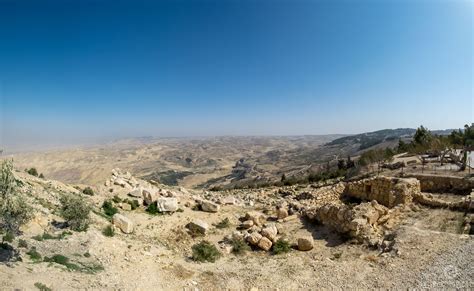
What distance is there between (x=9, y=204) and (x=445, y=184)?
26102mm

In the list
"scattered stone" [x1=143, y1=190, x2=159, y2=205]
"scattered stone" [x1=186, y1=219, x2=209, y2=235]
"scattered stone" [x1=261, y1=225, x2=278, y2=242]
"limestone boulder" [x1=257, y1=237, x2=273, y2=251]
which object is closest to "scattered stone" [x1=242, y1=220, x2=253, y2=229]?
"scattered stone" [x1=261, y1=225, x2=278, y2=242]

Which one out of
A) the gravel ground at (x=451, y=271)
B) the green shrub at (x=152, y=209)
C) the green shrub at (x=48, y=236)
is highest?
the green shrub at (x=48, y=236)

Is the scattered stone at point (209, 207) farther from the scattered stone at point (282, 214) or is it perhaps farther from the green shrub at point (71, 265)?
the green shrub at point (71, 265)

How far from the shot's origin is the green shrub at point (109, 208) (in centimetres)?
1778

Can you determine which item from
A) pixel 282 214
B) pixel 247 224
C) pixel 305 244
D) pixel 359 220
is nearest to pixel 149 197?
pixel 247 224

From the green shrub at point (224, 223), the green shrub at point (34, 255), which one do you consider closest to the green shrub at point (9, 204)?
the green shrub at point (34, 255)

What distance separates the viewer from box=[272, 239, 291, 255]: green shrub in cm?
1387

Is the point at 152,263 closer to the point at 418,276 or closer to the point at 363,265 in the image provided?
the point at 363,265

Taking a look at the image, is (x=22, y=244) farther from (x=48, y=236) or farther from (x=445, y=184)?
(x=445, y=184)

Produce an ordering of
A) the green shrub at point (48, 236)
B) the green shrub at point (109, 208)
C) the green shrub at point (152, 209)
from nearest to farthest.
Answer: the green shrub at point (48, 236), the green shrub at point (109, 208), the green shrub at point (152, 209)

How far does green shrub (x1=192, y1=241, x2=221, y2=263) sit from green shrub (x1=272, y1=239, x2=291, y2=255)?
278 centimetres

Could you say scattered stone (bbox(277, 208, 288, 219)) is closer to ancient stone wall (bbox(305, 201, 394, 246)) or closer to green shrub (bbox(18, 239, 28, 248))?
ancient stone wall (bbox(305, 201, 394, 246))

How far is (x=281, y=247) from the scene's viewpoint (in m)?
14.1

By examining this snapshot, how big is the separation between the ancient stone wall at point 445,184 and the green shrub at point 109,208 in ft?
74.8
